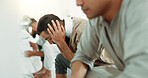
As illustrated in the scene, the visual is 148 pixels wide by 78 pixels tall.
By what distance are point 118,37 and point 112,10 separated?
0.28 feet

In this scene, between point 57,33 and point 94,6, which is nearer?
point 94,6

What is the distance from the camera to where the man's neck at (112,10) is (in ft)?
1.37

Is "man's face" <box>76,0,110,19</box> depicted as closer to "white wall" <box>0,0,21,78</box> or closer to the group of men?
the group of men

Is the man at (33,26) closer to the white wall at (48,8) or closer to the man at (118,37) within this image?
the white wall at (48,8)

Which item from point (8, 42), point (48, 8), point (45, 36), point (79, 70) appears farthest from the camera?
point (48, 8)

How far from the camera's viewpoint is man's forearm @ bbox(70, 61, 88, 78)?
1.92 feet

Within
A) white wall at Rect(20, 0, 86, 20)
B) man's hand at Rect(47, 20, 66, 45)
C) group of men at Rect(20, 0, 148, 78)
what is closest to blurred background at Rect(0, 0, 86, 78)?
white wall at Rect(20, 0, 86, 20)

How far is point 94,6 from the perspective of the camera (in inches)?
16.4

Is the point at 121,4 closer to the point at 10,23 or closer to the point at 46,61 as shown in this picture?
the point at 10,23

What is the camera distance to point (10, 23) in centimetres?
78

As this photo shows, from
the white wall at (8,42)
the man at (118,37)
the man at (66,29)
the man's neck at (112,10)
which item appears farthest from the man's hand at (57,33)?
the man's neck at (112,10)

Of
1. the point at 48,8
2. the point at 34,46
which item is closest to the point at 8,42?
the point at 34,46

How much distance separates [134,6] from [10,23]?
67cm

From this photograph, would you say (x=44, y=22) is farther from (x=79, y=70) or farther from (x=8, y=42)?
(x=79, y=70)
